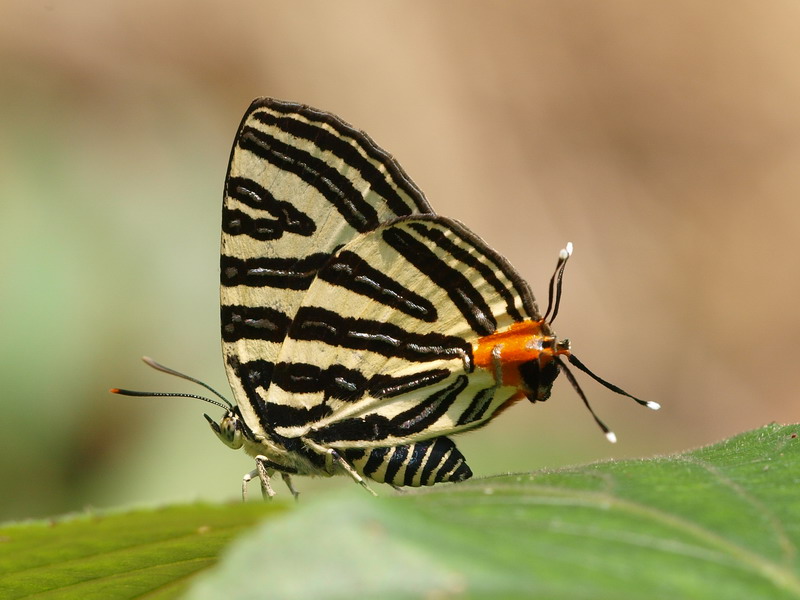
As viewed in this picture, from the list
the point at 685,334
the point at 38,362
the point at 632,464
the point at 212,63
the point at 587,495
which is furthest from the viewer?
the point at 212,63

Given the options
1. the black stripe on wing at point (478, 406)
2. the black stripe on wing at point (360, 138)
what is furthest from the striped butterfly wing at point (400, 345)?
the black stripe on wing at point (360, 138)

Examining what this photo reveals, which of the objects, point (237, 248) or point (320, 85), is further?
point (320, 85)

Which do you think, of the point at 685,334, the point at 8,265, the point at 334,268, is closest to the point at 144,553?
the point at 334,268

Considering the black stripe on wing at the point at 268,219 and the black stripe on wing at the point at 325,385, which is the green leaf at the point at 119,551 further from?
the black stripe on wing at the point at 268,219

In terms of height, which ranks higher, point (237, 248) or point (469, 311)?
point (237, 248)

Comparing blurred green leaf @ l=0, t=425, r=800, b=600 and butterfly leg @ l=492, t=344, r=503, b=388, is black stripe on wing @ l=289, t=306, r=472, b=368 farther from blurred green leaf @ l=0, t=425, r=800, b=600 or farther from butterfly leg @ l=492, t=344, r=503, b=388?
blurred green leaf @ l=0, t=425, r=800, b=600

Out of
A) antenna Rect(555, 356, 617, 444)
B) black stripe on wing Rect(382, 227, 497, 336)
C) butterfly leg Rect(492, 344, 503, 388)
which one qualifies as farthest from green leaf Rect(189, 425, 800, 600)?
black stripe on wing Rect(382, 227, 497, 336)

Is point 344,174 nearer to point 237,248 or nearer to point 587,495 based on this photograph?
point 237,248
